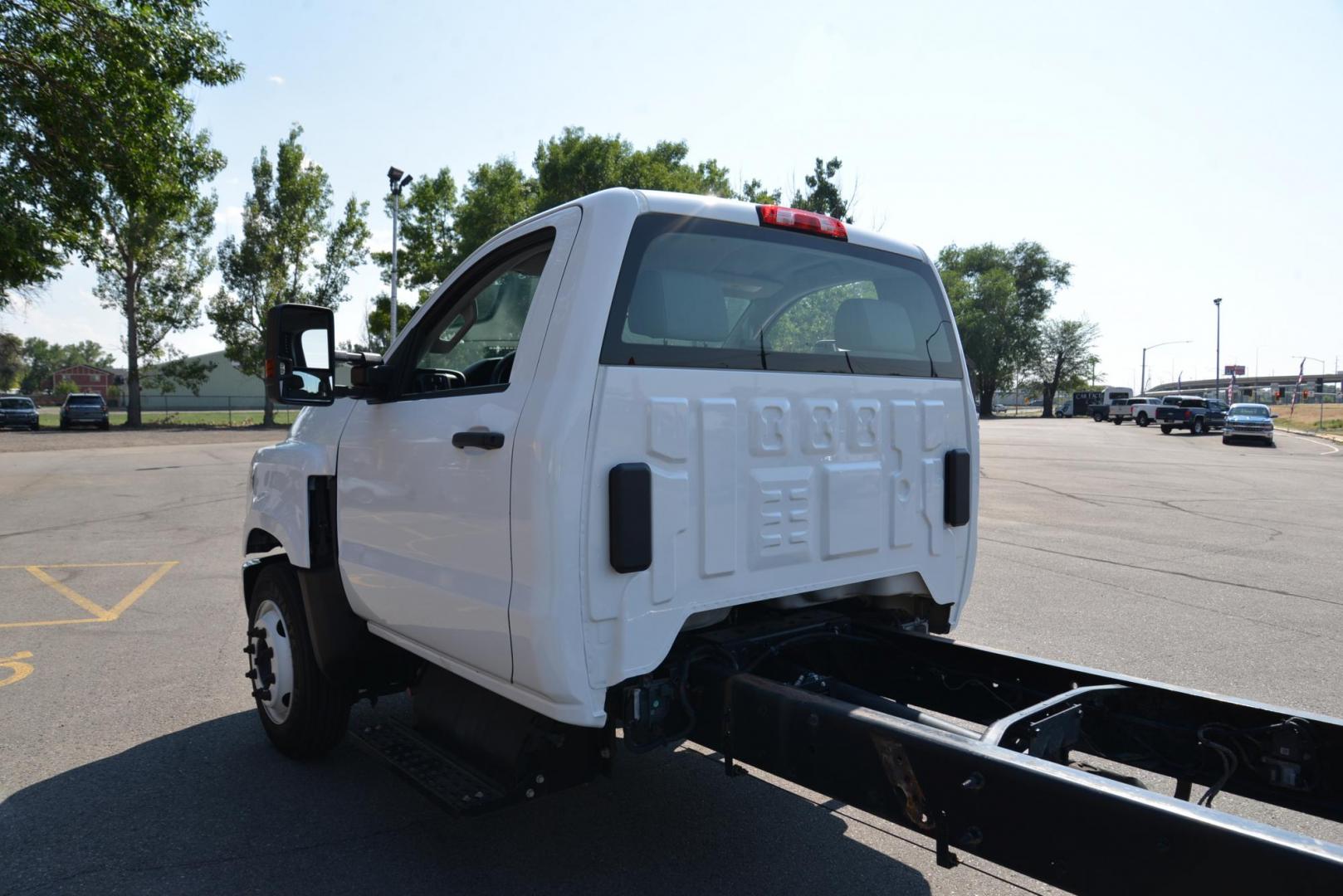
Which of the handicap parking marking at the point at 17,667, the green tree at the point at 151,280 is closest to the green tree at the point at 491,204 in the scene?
the green tree at the point at 151,280

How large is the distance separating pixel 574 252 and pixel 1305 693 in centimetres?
498

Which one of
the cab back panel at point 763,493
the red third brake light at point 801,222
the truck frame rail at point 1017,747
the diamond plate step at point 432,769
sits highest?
the red third brake light at point 801,222

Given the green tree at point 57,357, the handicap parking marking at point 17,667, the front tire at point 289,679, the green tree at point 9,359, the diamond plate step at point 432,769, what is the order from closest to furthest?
1. the diamond plate step at point 432,769
2. the front tire at point 289,679
3. the handicap parking marking at point 17,667
4. the green tree at point 9,359
5. the green tree at point 57,357

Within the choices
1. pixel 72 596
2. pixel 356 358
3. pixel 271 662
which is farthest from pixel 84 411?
pixel 356 358

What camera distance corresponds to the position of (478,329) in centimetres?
352

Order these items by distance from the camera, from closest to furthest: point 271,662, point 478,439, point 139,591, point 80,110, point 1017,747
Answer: point 1017,747
point 478,439
point 271,662
point 139,591
point 80,110

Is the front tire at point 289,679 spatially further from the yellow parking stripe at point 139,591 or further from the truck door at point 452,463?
the yellow parking stripe at point 139,591

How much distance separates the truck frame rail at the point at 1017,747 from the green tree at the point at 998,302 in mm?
74718

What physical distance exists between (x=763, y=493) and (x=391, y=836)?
1980 mm

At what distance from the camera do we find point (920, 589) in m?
3.63

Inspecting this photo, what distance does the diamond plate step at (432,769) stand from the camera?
2.84 m

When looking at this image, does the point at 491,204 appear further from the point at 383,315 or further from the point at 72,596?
the point at 72,596

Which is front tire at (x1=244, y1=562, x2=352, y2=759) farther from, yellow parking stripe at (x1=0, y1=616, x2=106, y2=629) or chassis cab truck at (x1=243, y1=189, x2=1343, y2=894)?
yellow parking stripe at (x1=0, y1=616, x2=106, y2=629)

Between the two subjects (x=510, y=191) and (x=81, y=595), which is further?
(x=510, y=191)
